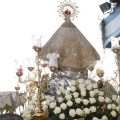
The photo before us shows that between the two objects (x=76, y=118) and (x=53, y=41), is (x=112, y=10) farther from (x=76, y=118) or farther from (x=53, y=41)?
(x=76, y=118)

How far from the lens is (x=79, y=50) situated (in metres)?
6.69

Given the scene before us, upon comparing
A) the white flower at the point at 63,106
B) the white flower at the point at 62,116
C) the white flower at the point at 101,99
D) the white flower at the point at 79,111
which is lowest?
the white flower at the point at 62,116

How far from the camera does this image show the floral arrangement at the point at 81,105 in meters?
5.06

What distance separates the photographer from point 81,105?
5.19 metres

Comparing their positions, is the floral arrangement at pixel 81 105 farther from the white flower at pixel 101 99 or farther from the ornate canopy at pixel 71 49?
the ornate canopy at pixel 71 49

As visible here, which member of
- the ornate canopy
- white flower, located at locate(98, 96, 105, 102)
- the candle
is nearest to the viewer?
the candle

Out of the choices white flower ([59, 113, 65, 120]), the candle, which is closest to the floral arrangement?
white flower ([59, 113, 65, 120])

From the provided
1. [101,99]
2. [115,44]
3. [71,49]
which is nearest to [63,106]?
[101,99]

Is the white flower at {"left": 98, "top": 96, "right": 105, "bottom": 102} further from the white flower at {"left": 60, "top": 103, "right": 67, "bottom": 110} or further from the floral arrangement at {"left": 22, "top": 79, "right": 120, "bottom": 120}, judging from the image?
the white flower at {"left": 60, "top": 103, "right": 67, "bottom": 110}

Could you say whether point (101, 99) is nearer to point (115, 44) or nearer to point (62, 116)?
point (62, 116)

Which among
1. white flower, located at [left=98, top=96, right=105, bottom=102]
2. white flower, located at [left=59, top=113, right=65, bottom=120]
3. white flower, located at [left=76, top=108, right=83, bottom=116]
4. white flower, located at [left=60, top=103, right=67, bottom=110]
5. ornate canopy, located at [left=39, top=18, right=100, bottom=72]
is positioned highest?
ornate canopy, located at [left=39, top=18, right=100, bottom=72]

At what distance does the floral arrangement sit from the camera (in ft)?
16.6

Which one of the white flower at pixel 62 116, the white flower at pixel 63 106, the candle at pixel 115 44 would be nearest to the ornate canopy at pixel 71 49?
the white flower at pixel 63 106

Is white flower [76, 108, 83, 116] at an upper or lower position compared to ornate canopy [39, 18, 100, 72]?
lower
